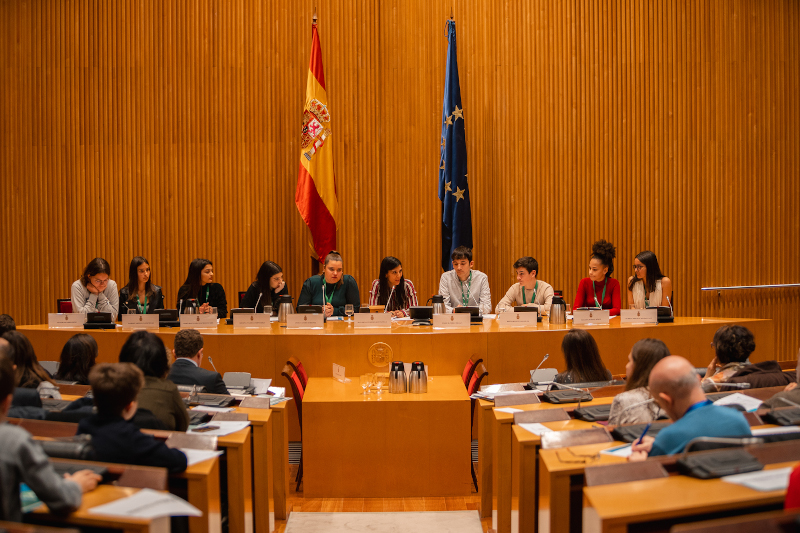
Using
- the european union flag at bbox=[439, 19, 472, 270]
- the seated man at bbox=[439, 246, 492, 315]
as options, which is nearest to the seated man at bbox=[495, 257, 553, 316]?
the seated man at bbox=[439, 246, 492, 315]

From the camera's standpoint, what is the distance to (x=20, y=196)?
23.6 ft

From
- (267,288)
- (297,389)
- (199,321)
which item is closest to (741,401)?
(297,389)

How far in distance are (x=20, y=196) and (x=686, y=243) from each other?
792 cm

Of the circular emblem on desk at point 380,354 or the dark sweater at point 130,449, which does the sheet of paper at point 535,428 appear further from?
the circular emblem on desk at point 380,354

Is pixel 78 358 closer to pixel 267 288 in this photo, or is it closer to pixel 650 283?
pixel 267 288

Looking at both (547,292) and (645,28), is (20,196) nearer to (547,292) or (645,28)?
(547,292)

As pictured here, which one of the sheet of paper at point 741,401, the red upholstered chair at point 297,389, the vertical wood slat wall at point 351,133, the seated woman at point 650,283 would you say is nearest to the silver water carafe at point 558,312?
the seated woman at point 650,283

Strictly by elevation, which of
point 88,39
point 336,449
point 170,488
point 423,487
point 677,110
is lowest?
point 423,487

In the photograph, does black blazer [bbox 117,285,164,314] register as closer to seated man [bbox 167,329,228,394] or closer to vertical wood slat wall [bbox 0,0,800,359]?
vertical wood slat wall [bbox 0,0,800,359]

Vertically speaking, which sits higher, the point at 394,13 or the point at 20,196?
the point at 394,13

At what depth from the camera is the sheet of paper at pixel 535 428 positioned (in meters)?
2.67

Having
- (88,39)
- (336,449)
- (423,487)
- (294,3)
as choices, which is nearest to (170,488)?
(336,449)

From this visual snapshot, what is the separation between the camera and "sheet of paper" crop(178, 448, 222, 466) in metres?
2.28

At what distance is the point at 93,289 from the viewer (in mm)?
5492
